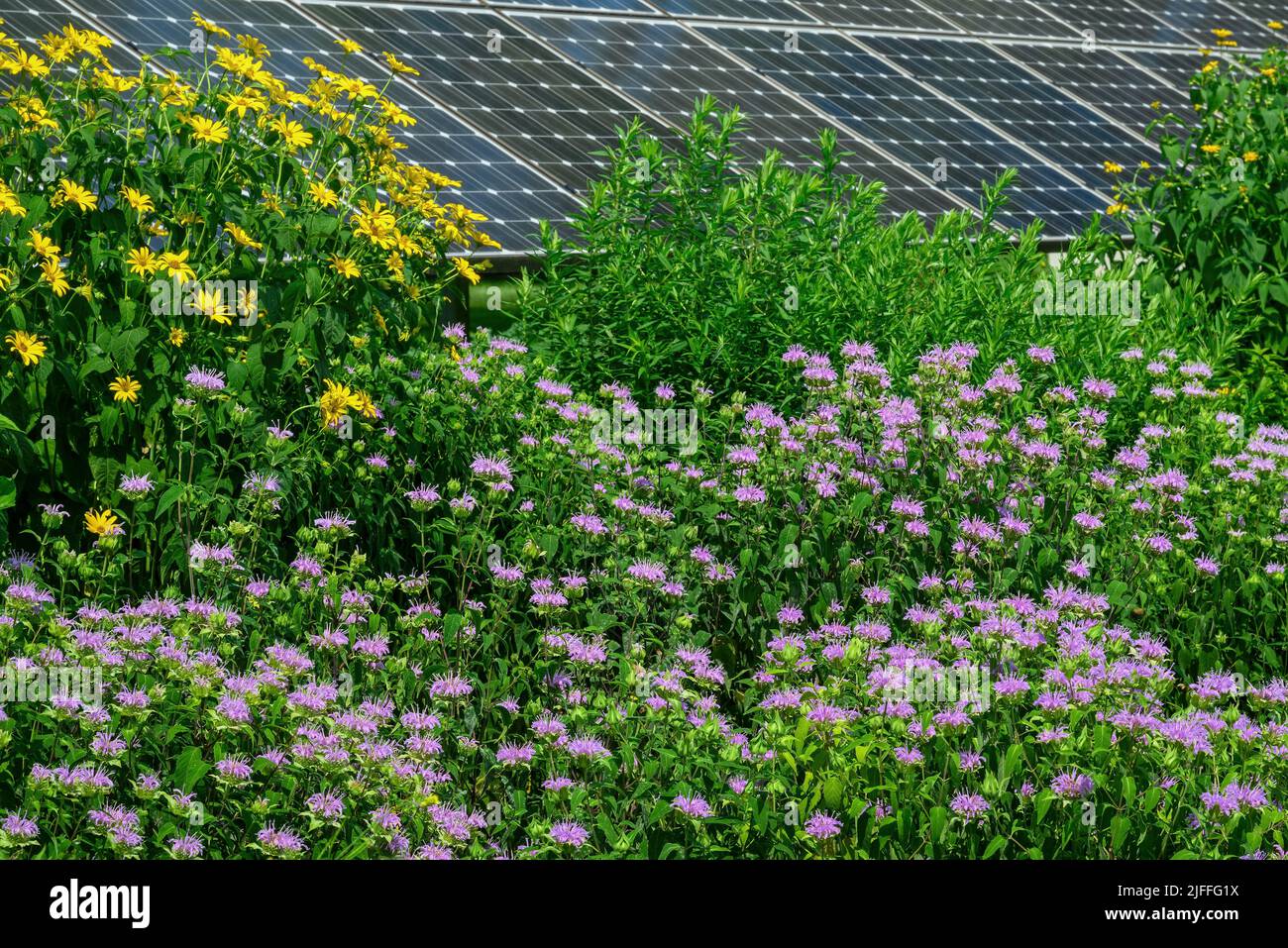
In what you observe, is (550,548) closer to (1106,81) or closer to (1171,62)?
(1106,81)

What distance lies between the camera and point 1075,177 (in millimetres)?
11875

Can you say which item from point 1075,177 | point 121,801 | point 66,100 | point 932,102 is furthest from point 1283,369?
point 121,801

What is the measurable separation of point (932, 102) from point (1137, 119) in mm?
2318

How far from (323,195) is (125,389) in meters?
1.07

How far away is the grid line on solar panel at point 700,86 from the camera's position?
1047 centimetres

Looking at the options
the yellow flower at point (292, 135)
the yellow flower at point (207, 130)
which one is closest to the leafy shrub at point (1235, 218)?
the yellow flower at point (292, 135)

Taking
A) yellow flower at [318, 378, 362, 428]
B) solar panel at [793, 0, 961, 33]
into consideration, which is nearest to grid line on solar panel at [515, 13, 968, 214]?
solar panel at [793, 0, 961, 33]

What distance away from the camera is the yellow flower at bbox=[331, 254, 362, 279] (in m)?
5.51

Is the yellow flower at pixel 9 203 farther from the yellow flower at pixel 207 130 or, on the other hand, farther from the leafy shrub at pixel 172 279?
the yellow flower at pixel 207 130

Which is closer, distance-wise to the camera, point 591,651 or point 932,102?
point 591,651

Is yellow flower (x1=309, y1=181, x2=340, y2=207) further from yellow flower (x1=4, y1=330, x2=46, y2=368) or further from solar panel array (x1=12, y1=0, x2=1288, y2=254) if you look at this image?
solar panel array (x1=12, y1=0, x2=1288, y2=254)

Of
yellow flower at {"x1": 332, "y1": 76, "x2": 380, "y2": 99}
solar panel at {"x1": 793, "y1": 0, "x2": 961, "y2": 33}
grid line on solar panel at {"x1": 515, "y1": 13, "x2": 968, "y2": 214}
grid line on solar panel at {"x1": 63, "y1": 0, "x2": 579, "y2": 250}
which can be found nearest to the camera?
yellow flower at {"x1": 332, "y1": 76, "x2": 380, "y2": 99}

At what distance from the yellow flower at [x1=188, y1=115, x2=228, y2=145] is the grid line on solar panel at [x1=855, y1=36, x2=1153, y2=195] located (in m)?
8.08
